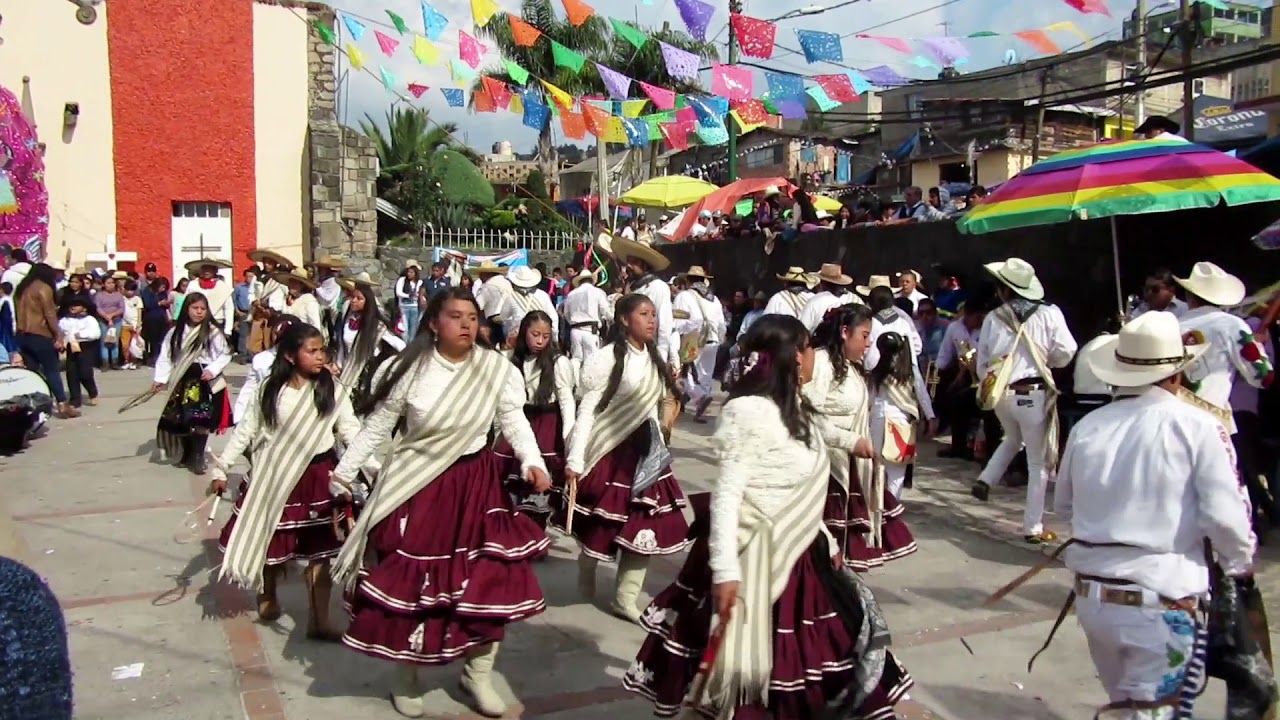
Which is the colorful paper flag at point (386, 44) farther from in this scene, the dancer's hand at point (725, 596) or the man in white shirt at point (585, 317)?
the dancer's hand at point (725, 596)

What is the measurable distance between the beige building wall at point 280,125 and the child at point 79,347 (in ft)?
30.7

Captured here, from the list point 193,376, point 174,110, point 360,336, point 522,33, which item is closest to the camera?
point 360,336

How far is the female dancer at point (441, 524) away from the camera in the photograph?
13.8 ft

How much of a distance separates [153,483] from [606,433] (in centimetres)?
524

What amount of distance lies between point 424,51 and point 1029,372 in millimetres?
9564

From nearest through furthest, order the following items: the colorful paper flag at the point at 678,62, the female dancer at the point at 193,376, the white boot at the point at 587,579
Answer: the white boot at the point at 587,579 → the female dancer at the point at 193,376 → the colorful paper flag at the point at 678,62

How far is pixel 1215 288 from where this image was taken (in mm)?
5750

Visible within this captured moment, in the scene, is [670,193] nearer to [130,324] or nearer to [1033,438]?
[130,324]

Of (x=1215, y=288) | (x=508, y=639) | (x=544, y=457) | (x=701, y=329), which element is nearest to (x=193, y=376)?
(x=544, y=457)

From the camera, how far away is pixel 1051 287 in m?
11.0

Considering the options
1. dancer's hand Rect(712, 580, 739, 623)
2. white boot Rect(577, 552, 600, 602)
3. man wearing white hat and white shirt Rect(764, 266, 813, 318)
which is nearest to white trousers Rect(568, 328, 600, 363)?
man wearing white hat and white shirt Rect(764, 266, 813, 318)

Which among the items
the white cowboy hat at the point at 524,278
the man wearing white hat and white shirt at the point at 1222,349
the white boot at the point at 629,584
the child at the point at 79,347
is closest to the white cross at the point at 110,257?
the child at the point at 79,347

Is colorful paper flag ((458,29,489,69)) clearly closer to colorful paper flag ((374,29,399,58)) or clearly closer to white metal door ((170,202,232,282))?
colorful paper flag ((374,29,399,58))

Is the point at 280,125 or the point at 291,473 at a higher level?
the point at 280,125
